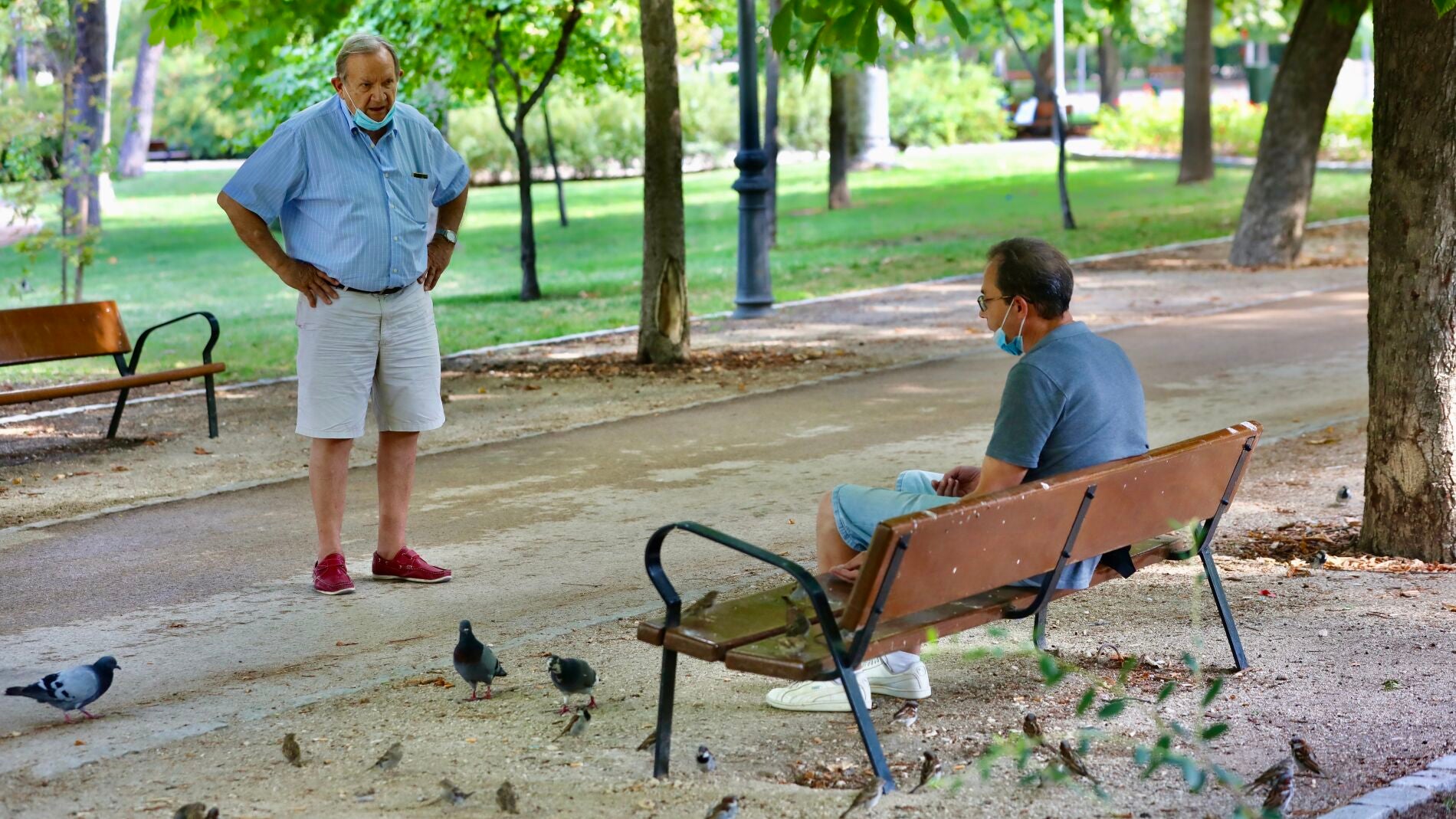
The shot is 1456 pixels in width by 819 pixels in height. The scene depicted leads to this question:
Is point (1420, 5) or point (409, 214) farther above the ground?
point (1420, 5)

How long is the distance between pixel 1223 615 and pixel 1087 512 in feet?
3.05

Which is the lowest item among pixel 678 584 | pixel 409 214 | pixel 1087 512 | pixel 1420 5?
pixel 678 584

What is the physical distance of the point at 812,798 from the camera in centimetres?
401

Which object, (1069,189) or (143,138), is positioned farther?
(143,138)

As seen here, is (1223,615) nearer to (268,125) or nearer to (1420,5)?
(1420,5)

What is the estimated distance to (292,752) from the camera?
4.30m

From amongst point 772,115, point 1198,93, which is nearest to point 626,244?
point 772,115

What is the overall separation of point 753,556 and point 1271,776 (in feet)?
4.43

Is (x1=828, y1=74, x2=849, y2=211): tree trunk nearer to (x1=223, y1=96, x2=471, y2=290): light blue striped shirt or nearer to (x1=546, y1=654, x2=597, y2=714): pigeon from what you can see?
(x1=223, y1=96, x2=471, y2=290): light blue striped shirt

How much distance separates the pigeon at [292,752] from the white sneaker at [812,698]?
1336 mm

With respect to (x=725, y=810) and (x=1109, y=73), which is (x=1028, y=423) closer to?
(x=725, y=810)

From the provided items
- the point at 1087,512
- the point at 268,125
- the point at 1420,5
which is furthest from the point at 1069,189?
the point at 1087,512

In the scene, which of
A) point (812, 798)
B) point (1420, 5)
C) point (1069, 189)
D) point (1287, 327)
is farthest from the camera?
point (1069, 189)

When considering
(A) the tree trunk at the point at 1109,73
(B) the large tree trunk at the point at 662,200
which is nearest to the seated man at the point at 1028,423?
(B) the large tree trunk at the point at 662,200
